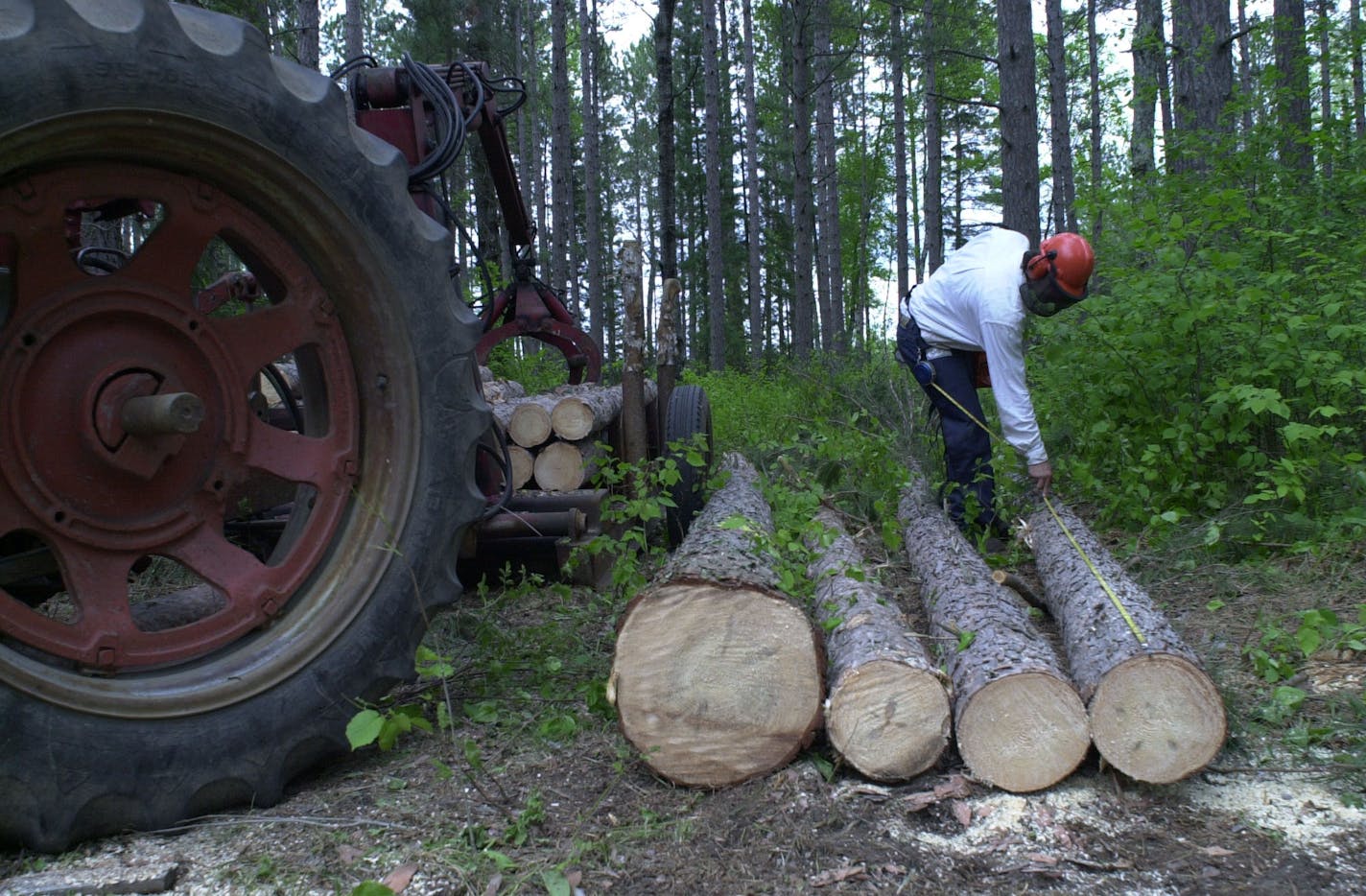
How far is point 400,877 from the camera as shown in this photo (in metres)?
2.41

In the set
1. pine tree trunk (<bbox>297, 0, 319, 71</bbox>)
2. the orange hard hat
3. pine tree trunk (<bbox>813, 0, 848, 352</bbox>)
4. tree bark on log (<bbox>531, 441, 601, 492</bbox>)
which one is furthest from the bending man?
pine tree trunk (<bbox>813, 0, 848, 352</bbox>)

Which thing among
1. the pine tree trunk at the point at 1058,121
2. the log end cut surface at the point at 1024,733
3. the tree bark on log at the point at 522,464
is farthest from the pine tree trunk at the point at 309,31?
the pine tree trunk at the point at 1058,121

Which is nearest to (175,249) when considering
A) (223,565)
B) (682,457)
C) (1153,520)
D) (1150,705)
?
(223,565)

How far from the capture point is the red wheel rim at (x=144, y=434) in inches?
96.8

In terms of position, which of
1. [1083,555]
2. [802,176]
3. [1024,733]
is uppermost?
[802,176]

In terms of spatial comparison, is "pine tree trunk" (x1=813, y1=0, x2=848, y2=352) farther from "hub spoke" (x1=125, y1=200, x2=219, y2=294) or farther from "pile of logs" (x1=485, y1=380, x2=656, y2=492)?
"hub spoke" (x1=125, y1=200, x2=219, y2=294)

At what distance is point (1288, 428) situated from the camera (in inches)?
189

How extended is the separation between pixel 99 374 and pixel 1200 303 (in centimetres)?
533

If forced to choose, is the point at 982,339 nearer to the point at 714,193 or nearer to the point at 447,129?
the point at 447,129

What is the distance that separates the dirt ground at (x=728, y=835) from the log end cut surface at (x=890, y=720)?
0.08 meters

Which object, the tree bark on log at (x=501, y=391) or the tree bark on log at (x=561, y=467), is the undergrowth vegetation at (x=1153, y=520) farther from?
the tree bark on log at (x=501, y=391)

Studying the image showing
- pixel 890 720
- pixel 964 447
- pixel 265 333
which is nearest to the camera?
pixel 265 333

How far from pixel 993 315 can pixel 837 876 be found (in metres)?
3.35

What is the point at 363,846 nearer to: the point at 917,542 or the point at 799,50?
the point at 917,542
